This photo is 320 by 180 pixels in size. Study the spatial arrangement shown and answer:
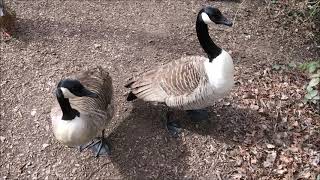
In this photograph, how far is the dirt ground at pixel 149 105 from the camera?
4.12 meters

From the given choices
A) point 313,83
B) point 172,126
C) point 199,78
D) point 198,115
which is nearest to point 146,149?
point 172,126

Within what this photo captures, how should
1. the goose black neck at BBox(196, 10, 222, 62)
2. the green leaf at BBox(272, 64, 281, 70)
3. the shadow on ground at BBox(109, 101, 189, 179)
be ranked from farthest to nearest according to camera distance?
1. the green leaf at BBox(272, 64, 281, 70)
2. the shadow on ground at BBox(109, 101, 189, 179)
3. the goose black neck at BBox(196, 10, 222, 62)

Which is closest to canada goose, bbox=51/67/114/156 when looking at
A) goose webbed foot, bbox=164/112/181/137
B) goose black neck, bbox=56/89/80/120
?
goose black neck, bbox=56/89/80/120

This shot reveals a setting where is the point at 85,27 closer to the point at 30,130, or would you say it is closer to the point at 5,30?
the point at 5,30

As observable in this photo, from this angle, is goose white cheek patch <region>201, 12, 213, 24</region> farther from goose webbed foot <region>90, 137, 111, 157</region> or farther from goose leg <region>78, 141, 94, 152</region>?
goose leg <region>78, 141, 94, 152</region>

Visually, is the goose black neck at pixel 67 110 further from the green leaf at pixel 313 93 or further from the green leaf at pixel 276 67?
the green leaf at pixel 276 67

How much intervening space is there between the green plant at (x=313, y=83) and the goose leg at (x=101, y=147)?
237cm

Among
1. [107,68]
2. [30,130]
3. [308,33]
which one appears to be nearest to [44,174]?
[30,130]

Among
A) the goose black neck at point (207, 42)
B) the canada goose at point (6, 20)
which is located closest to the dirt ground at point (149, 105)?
the canada goose at point (6, 20)

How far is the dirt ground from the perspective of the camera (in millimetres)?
4125

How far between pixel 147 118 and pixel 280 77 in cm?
189

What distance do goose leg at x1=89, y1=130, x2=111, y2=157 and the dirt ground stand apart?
3.0 inches

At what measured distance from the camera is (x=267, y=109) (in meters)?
4.68

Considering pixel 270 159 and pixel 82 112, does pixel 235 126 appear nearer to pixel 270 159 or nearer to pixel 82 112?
pixel 270 159
